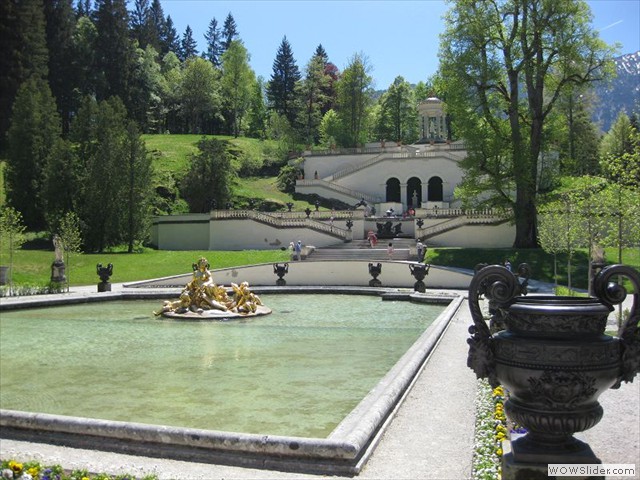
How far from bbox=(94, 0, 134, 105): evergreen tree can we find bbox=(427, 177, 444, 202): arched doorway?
4955 cm

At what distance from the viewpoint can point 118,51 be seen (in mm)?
85938

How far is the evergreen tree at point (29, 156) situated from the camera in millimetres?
48688

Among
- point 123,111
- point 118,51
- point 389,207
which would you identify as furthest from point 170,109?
point 389,207

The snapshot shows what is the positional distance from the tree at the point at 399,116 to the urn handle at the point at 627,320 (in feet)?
282

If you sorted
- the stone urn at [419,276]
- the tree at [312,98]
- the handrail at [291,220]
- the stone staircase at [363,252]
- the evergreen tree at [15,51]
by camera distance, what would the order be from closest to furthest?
the stone urn at [419,276]
the stone staircase at [363,252]
the handrail at [291,220]
the evergreen tree at [15,51]
the tree at [312,98]

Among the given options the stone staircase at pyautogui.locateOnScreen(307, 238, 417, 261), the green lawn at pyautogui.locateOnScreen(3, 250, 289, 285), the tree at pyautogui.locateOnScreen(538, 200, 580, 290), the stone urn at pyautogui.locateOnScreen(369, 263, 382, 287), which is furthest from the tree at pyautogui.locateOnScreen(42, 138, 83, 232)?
the tree at pyautogui.locateOnScreen(538, 200, 580, 290)

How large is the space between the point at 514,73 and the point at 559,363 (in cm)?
3550

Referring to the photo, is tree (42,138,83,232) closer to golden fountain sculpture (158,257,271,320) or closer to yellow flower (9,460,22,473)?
golden fountain sculpture (158,257,271,320)

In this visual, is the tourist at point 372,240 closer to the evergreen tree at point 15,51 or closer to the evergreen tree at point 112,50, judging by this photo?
the evergreen tree at point 15,51

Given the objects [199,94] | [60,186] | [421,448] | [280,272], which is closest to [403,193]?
[280,272]

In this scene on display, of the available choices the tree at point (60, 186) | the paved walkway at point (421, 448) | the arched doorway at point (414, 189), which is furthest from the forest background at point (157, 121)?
the arched doorway at point (414, 189)

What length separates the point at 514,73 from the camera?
3575 cm

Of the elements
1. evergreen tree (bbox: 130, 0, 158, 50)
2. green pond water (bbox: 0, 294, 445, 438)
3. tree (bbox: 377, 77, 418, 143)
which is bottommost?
green pond water (bbox: 0, 294, 445, 438)

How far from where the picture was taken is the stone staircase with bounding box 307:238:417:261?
38.0 m
